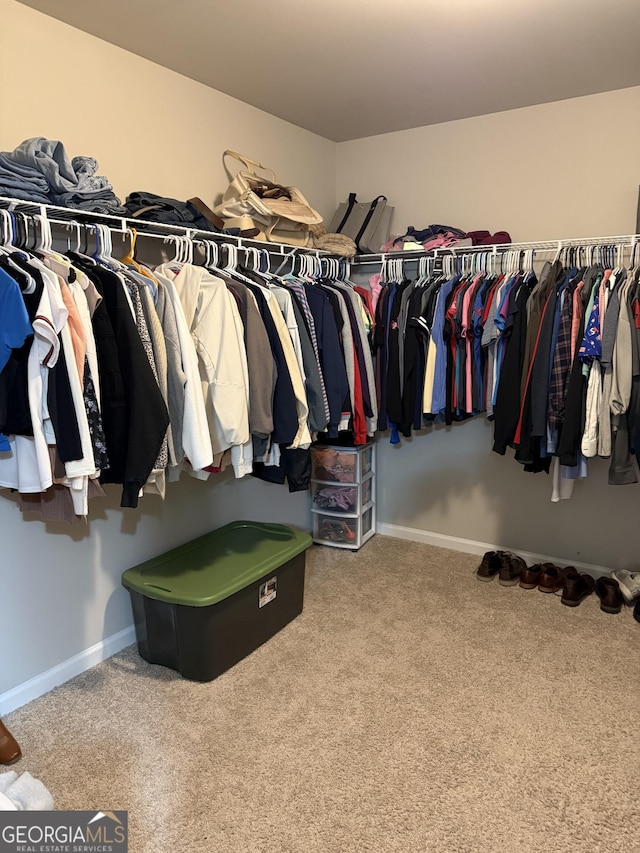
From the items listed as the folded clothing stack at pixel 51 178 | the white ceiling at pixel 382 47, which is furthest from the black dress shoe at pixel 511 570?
the folded clothing stack at pixel 51 178

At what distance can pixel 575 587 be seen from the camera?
297 cm

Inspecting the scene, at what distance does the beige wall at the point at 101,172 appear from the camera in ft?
7.10

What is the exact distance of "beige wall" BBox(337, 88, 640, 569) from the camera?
9.79ft

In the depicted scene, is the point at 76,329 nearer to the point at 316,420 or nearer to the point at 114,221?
the point at 114,221

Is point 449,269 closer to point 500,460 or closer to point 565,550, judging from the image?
point 500,460

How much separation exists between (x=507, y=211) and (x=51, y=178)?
2.31 meters

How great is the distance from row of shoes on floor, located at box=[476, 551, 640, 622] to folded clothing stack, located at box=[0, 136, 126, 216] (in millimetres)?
2520

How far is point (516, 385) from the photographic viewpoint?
107 inches

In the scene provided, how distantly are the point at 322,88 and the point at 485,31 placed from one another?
0.85 metres

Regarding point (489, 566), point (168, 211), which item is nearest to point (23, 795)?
point (168, 211)

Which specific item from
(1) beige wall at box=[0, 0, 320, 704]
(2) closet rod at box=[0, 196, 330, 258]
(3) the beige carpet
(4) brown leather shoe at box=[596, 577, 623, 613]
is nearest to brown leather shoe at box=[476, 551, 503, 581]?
(3) the beige carpet

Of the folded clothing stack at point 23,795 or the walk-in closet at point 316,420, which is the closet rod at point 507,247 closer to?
the walk-in closet at point 316,420

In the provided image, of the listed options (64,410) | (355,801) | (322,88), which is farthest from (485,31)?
(355,801)

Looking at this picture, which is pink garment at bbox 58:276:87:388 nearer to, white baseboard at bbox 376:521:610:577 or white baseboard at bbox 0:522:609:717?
white baseboard at bbox 0:522:609:717
